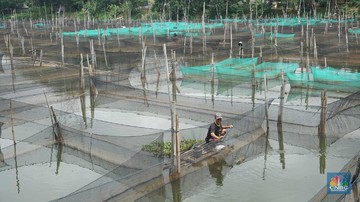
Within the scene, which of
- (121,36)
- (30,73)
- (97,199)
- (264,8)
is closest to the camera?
Answer: (97,199)

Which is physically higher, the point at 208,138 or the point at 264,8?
the point at 264,8

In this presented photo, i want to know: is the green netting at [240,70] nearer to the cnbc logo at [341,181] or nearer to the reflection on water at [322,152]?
the reflection on water at [322,152]

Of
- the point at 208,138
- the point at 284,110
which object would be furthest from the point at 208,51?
the point at 208,138

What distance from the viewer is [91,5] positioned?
41875 mm

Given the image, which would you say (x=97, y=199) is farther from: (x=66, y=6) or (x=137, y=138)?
(x=66, y=6)

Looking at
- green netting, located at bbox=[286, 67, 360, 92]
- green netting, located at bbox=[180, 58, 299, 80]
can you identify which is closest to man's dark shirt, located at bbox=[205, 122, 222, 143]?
green netting, located at bbox=[286, 67, 360, 92]

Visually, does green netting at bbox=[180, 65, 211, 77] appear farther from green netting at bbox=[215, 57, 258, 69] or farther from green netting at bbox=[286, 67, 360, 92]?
green netting at bbox=[286, 67, 360, 92]

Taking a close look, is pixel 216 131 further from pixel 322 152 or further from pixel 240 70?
pixel 240 70

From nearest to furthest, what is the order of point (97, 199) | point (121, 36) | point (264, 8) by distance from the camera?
point (97, 199), point (121, 36), point (264, 8)

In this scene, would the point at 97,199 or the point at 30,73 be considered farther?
the point at 30,73

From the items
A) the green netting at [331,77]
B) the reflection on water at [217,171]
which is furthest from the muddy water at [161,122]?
the green netting at [331,77]

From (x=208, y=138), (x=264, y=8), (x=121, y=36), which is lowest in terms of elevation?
(x=208, y=138)

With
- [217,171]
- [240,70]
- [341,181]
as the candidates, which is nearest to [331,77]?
[240,70]

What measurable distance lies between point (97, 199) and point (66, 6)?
41.7 metres
